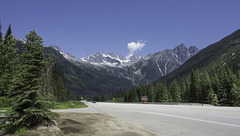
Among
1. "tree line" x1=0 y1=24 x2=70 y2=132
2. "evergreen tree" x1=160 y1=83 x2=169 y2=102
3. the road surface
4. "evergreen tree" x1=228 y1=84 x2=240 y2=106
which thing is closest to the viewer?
"tree line" x1=0 y1=24 x2=70 y2=132

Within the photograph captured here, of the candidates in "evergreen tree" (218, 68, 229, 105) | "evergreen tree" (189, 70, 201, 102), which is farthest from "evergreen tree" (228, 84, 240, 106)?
"evergreen tree" (189, 70, 201, 102)

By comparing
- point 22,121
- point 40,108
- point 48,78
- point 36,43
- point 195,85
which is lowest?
point 22,121

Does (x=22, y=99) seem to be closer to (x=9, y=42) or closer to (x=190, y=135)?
(x=190, y=135)

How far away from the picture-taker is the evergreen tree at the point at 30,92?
8883 mm

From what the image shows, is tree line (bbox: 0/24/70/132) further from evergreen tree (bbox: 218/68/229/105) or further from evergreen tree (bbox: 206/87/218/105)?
evergreen tree (bbox: 218/68/229/105)

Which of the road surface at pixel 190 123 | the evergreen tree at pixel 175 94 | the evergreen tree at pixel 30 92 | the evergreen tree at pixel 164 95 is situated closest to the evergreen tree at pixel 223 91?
the evergreen tree at pixel 175 94

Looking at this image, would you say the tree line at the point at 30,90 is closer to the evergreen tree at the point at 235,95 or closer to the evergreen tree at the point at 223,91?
the evergreen tree at the point at 235,95

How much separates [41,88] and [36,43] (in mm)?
2793

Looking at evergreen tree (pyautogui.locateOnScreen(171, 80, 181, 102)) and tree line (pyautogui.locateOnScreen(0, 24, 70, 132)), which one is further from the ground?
evergreen tree (pyautogui.locateOnScreen(171, 80, 181, 102))

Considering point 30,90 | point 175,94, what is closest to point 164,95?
point 175,94

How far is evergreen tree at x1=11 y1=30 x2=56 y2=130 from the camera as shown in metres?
8.88

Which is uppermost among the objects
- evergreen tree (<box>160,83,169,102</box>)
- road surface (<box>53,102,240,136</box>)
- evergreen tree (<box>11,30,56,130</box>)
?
evergreen tree (<box>160,83,169,102</box>)

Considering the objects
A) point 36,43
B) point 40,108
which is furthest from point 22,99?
point 36,43

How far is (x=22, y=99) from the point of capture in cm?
921
